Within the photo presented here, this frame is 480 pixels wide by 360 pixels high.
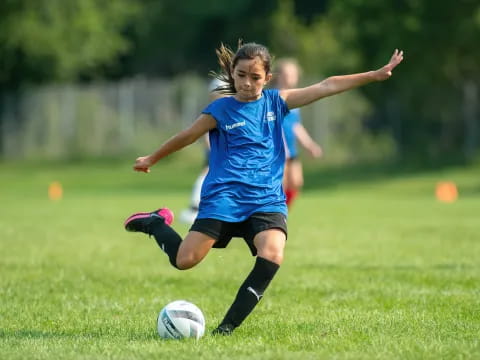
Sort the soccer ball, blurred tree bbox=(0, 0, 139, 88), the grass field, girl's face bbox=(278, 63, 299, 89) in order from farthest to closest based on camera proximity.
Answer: blurred tree bbox=(0, 0, 139, 88) < girl's face bbox=(278, 63, 299, 89) < the soccer ball < the grass field

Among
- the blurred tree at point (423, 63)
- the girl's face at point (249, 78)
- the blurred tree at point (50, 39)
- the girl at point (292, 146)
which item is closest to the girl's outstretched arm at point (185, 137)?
the girl's face at point (249, 78)

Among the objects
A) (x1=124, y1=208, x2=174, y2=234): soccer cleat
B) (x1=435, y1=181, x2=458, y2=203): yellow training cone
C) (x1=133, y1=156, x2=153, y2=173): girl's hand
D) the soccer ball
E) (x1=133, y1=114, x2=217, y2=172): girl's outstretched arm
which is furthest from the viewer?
(x1=435, y1=181, x2=458, y2=203): yellow training cone

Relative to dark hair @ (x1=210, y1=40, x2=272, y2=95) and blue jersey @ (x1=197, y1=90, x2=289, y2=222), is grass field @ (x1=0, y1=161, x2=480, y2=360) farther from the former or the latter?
dark hair @ (x1=210, y1=40, x2=272, y2=95)

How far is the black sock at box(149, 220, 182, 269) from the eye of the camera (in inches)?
274

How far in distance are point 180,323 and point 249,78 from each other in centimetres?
159

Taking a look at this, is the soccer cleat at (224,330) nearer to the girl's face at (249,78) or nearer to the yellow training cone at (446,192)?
the girl's face at (249,78)

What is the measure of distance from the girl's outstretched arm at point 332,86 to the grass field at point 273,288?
1482 mm

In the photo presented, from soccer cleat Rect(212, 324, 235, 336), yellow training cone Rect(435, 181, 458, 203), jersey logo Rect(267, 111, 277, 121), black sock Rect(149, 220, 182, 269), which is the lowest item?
yellow training cone Rect(435, 181, 458, 203)

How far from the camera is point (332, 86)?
7.03 m

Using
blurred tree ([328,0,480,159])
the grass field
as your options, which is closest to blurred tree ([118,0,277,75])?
blurred tree ([328,0,480,159])

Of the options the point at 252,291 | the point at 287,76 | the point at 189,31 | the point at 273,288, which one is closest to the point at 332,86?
the point at 252,291

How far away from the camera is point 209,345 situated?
246 inches

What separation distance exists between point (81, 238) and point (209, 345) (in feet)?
26.4

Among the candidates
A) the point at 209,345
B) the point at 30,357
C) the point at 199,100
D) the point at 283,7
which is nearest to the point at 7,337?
the point at 30,357
